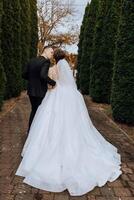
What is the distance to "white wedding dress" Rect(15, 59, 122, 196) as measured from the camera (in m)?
4.93

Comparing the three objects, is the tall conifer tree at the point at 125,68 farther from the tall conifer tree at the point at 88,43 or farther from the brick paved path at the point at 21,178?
the tall conifer tree at the point at 88,43

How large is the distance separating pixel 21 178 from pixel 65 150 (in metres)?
0.76

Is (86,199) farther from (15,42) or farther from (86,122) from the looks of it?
(15,42)

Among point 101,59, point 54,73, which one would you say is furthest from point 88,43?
point 54,73

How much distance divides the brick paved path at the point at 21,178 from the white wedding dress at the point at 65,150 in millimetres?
115

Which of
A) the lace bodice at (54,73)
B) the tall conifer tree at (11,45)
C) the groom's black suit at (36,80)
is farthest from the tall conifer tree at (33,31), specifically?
the lace bodice at (54,73)

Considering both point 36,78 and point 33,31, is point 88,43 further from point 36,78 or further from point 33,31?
point 36,78

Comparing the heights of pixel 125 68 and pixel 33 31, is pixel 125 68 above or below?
above

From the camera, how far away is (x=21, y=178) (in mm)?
5117

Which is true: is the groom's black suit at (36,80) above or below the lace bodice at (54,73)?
below

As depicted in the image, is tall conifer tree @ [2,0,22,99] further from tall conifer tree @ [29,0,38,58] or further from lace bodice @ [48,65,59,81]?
lace bodice @ [48,65,59,81]

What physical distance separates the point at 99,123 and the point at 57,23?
3224 centimetres

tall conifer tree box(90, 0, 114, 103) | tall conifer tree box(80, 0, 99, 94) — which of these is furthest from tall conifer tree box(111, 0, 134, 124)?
tall conifer tree box(80, 0, 99, 94)

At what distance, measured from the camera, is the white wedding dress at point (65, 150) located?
4.93m
